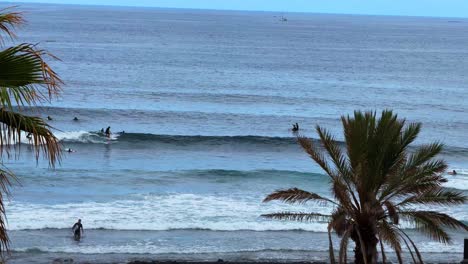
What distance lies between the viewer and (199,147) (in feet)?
143

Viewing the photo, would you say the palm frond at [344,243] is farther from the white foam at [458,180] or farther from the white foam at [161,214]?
the white foam at [458,180]

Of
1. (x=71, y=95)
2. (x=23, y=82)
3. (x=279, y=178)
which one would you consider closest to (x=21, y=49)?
(x=23, y=82)

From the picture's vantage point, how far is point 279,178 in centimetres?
3512

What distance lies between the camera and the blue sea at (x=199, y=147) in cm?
2333

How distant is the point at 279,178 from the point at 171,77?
43176 mm

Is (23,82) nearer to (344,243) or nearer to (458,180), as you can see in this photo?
(344,243)

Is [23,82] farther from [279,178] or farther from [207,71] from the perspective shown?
[207,71]

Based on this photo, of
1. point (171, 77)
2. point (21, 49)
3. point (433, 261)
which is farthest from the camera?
point (171, 77)

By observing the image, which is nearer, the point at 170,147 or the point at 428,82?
the point at 170,147

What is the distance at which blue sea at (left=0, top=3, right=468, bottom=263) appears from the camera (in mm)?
23328

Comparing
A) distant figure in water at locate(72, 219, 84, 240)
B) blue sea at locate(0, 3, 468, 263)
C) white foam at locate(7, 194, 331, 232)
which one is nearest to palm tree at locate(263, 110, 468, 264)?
blue sea at locate(0, 3, 468, 263)

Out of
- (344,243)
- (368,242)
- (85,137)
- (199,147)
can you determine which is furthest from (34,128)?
(85,137)

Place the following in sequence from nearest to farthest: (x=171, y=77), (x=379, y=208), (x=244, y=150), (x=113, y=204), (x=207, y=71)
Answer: (x=379, y=208)
(x=113, y=204)
(x=244, y=150)
(x=171, y=77)
(x=207, y=71)

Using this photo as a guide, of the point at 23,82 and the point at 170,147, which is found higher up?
the point at 170,147
